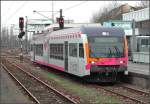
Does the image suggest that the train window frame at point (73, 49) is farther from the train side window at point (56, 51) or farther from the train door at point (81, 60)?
the train side window at point (56, 51)

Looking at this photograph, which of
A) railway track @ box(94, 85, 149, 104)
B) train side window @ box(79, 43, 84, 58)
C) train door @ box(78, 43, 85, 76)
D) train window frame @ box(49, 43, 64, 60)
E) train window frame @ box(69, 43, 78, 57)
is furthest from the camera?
train window frame @ box(49, 43, 64, 60)

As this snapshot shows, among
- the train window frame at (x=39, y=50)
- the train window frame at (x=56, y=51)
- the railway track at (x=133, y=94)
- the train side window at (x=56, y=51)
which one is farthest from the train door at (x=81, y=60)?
the train window frame at (x=39, y=50)

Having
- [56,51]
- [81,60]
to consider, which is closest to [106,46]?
[81,60]

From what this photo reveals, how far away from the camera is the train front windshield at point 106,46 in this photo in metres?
20.1

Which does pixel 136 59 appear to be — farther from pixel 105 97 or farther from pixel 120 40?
pixel 105 97

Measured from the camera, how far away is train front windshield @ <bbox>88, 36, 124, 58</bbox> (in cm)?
2012

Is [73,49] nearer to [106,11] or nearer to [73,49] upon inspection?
[73,49]

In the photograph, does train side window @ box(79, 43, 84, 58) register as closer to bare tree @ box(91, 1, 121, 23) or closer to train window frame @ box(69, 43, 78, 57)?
train window frame @ box(69, 43, 78, 57)

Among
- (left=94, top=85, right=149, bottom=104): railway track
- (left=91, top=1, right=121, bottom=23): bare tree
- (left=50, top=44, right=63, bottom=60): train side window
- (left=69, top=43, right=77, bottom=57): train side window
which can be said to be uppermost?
(left=91, top=1, right=121, bottom=23): bare tree

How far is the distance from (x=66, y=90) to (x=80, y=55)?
2722mm

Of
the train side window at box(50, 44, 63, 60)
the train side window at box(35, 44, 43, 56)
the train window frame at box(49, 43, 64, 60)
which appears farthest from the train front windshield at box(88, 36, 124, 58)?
the train side window at box(35, 44, 43, 56)

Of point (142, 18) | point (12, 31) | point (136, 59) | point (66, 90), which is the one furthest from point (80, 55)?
point (12, 31)

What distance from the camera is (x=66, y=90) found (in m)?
18.5

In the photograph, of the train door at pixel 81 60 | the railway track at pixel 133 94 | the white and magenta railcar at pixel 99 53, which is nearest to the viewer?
the railway track at pixel 133 94
